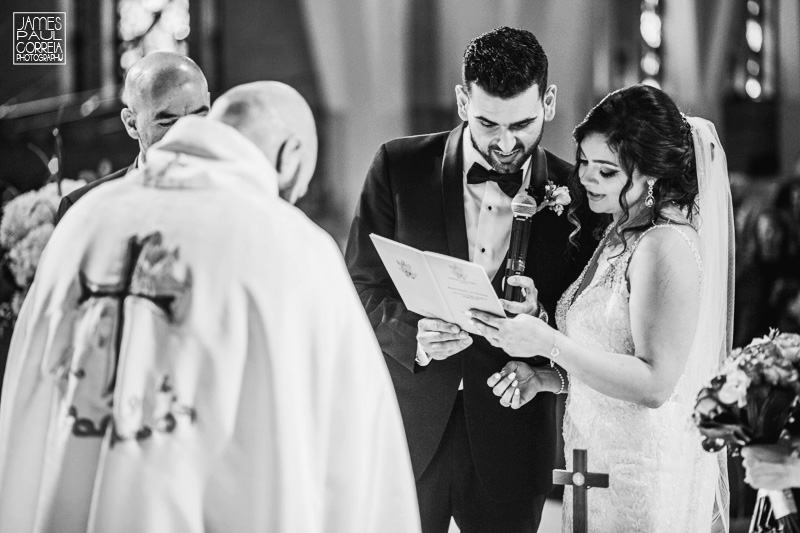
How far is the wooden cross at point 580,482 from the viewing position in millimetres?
2863

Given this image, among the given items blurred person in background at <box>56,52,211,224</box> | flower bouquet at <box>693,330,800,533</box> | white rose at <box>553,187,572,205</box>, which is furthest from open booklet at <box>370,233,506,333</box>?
blurred person in background at <box>56,52,211,224</box>

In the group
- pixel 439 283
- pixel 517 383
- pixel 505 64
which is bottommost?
pixel 517 383

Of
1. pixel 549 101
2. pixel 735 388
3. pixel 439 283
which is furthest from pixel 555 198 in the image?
pixel 735 388

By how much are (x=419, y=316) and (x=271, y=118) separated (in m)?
1.30

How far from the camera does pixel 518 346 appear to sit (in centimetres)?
282

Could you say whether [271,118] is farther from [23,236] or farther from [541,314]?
[23,236]

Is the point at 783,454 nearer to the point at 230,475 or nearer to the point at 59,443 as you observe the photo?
the point at 230,475

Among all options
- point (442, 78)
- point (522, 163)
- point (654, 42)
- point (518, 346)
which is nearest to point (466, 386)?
point (518, 346)

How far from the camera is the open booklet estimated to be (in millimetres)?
2629

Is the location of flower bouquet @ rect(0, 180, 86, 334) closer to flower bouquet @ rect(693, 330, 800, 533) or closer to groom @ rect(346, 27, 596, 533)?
groom @ rect(346, 27, 596, 533)

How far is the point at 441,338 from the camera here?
2.98 metres

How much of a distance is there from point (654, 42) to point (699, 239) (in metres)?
7.69

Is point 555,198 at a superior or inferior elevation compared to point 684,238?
superior

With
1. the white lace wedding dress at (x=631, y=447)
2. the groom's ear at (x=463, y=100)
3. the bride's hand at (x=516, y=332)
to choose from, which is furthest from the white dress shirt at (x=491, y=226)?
the bride's hand at (x=516, y=332)
